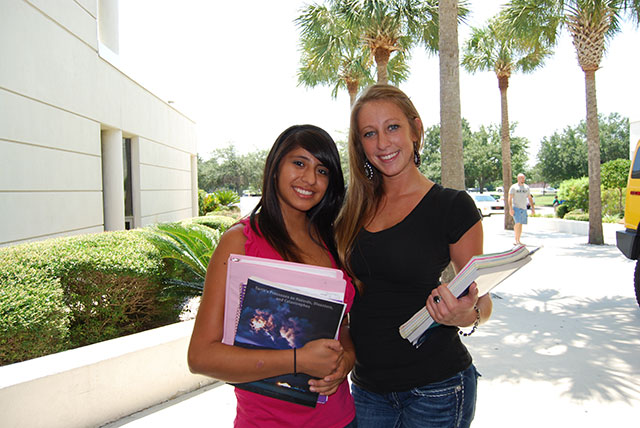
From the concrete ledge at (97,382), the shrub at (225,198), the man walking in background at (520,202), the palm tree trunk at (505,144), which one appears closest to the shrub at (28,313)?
the concrete ledge at (97,382)

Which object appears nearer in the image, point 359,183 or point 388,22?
point 359,183

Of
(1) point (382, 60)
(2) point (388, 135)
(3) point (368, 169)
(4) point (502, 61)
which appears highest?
(4) point (502, 61)

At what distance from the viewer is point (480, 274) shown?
54.1 inches

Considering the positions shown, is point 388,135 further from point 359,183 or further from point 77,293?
point 77,293

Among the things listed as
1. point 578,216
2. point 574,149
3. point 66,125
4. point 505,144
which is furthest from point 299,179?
point 574,149

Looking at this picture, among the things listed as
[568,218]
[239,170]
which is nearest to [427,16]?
[568,218]

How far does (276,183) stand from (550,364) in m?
3.99

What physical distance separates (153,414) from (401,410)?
258cm

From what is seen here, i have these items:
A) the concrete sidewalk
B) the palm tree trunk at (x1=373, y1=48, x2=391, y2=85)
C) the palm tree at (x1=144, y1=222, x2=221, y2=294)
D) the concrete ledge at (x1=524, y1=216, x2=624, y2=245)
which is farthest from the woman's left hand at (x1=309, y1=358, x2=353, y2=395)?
the concrete ledge at (x1=524, y1=216, x2=624, y2=245)

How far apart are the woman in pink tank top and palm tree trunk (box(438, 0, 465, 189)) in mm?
4557

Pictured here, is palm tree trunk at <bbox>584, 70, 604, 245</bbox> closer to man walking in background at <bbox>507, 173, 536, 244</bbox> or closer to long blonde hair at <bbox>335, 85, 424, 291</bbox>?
man walking in background at <bbox>507, 173, 536, 244</bbox>

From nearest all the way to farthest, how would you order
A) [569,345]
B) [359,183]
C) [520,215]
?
[359,183], [569,345], [520,215]

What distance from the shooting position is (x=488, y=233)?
664 inches

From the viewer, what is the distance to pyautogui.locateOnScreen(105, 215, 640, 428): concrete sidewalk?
3.53 m
